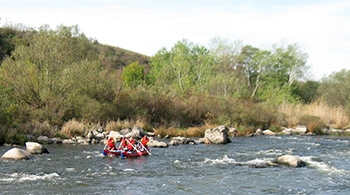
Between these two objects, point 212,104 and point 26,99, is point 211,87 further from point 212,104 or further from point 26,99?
point 26,99

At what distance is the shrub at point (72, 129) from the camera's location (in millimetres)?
30953

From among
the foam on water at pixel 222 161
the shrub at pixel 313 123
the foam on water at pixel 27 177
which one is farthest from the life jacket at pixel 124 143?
the shrub at pixel 313 123

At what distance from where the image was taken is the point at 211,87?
174ft

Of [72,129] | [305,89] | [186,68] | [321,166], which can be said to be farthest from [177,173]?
[305,89]

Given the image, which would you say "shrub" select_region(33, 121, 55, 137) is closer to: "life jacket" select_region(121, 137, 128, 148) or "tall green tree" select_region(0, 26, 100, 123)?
"tall green tree" select_region(0, 26, 100, 123)

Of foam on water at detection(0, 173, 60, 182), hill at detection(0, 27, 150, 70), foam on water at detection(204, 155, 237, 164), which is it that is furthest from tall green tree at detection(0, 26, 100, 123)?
hill at detection(0, 27, 150, 70)

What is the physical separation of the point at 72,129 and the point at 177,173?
14353 millimetres

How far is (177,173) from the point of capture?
62.3ft

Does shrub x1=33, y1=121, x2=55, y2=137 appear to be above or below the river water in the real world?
above

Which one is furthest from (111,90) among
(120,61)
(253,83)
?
(120,61)

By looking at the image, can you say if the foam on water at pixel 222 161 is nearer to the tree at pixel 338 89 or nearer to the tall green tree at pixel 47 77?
the tall green tree at pixel 47 77

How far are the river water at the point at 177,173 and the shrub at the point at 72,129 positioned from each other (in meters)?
4.10

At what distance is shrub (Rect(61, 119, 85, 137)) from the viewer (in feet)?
102

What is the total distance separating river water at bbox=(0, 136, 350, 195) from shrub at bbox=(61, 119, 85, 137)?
410cm
